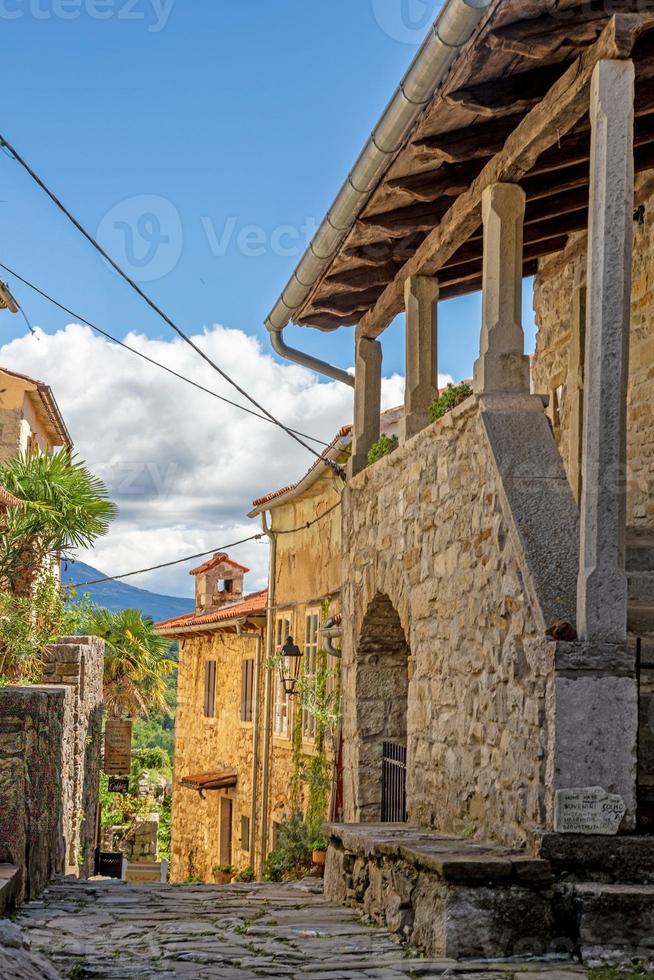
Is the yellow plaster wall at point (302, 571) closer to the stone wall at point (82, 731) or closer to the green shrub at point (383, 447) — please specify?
the stone wall at point (82, 731)

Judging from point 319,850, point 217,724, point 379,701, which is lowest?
point 319,850

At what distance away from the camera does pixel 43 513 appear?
15.1 metres

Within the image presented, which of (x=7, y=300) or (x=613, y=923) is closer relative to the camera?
(x=613, y=923)

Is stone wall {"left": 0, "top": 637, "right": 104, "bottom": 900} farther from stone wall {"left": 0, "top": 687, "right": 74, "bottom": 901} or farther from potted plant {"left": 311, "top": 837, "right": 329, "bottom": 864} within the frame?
potted plant {"left": 311, "top": 837, "right": 329, "bottom": 864}

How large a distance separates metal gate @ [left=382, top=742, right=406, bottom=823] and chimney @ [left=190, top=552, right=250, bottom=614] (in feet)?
44.1

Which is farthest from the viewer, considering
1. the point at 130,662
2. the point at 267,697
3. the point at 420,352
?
the point at 130,662

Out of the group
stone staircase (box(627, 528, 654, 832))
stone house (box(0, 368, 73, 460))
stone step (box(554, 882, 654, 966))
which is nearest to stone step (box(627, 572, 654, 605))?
stone staircase (box(627, 528, 654, 832))

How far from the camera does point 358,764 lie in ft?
32.1

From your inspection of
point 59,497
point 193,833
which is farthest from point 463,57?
point 193,833

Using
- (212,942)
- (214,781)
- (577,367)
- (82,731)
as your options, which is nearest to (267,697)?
(214,781)

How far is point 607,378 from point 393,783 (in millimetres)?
4883

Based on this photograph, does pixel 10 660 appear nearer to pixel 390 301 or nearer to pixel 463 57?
pixel 390 301

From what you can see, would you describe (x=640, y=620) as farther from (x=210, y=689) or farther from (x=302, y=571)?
(x=210, y=689)

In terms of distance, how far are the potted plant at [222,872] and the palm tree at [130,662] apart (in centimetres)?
393
